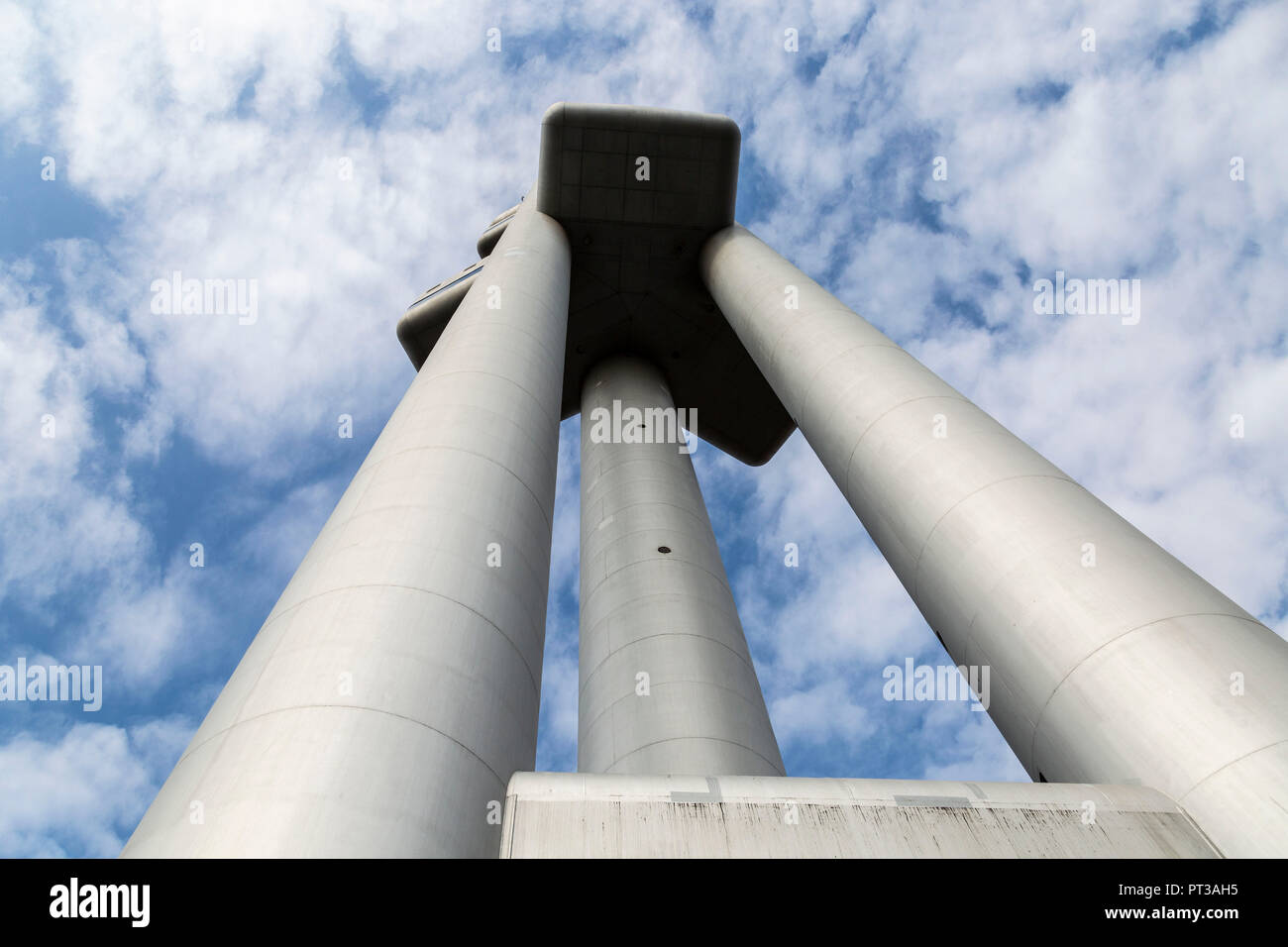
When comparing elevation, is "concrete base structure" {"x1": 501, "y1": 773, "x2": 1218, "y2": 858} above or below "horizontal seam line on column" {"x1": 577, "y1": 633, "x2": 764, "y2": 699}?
below

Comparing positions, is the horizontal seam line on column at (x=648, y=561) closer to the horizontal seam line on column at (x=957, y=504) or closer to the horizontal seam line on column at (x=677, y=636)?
the horizontal seam line on column at (x=677, y=636)

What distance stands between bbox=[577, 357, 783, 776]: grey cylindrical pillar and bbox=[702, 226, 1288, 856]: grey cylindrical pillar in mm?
6487

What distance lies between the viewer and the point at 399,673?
23.9 ft

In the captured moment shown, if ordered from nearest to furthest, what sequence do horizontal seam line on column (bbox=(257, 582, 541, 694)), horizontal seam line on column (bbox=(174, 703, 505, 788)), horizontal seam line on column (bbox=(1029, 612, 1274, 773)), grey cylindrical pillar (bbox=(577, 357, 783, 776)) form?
horizontal seam line on column (bbox=(174, 703, 505, 788)) < horizontal seam line on column (bbox=(257, 582, 541, 694)) < horizontal seam line on column (bbox=(1029, 612, 1274, 773)) < grey cylindrical pillar (bbox=(577, 357, 783, 776))

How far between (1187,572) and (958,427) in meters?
3.99

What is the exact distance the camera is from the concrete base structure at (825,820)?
6.17 metres

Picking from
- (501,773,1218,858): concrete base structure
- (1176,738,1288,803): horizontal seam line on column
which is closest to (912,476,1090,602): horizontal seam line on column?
(1176,738,1288,803): horizontal seam line on column

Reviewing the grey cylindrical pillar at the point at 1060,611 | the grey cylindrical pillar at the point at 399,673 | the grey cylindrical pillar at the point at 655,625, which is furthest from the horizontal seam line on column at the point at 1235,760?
the grey cylindrical pillar at the point at 655,625

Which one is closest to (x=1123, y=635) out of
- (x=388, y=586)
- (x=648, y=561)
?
(x=388, y=586)

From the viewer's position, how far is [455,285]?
30.0 metres

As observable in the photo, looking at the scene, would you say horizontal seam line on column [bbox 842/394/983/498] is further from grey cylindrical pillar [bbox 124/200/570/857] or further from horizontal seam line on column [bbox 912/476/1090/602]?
grey cylindrical pillar [bbox 124/200/570/857]

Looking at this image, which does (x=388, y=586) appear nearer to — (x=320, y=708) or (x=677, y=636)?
(x=320, y=708)

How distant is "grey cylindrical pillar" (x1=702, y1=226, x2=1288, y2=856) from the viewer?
7.14 m
